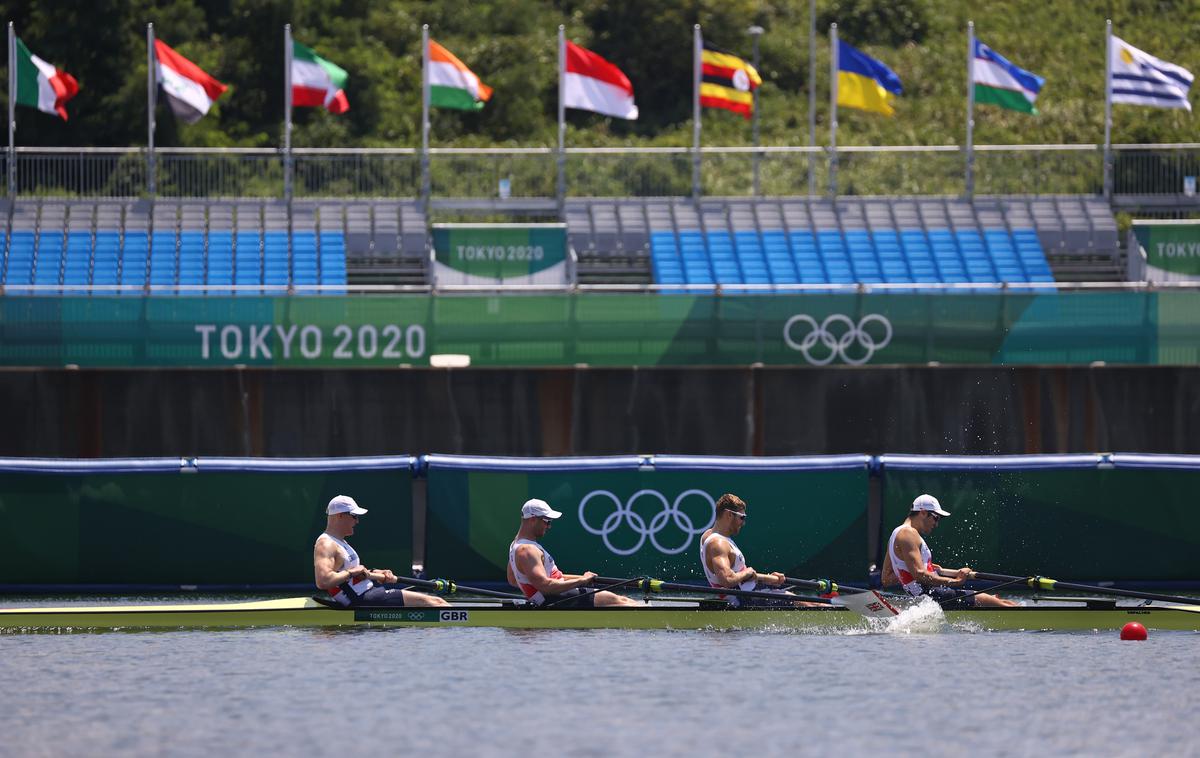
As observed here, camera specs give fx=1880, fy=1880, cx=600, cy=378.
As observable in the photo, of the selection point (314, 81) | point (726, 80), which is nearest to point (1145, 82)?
point (726, 80)

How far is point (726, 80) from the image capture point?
42938 mm

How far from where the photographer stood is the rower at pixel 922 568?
18.8 meters

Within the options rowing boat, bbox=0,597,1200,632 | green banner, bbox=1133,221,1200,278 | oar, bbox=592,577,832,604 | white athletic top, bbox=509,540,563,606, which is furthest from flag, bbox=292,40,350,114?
oar, bbox=592,577,832,604

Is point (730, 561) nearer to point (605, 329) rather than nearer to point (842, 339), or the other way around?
point (605, 329)

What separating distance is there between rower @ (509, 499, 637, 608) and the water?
349 millimetres

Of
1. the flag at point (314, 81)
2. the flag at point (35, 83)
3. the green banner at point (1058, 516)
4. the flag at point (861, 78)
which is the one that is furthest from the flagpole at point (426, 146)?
the green banner at point (1058, 516)

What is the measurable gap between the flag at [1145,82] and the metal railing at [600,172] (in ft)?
3.93

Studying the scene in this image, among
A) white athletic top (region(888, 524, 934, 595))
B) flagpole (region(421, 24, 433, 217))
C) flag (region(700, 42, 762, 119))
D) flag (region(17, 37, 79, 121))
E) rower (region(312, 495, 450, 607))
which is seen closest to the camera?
rower (region(312, 495, 450, 607))

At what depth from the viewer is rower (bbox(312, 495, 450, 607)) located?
18375mm

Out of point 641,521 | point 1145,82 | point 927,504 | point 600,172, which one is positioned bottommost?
point 641,521

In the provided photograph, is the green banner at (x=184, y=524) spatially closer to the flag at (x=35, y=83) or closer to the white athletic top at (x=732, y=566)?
the white athletic top at (x=732, y=566)

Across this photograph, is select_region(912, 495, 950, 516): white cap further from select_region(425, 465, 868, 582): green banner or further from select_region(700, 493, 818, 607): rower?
select_region(425, 465, 868, 582): green banner

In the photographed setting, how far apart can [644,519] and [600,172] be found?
2116 centimetres

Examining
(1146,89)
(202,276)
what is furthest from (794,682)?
(1146,89)
